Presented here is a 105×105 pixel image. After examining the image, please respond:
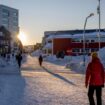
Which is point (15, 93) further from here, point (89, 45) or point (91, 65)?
point (89, 45)

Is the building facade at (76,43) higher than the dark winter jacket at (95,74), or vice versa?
the building facade at (76,43)

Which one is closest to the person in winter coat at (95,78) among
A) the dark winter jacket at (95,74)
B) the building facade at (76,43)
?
the dark winter jacket at (95,74)

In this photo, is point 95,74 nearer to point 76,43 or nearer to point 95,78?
point 95,78

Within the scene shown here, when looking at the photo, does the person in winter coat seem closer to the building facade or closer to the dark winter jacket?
the dark winter jacket

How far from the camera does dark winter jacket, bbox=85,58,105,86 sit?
473 inches

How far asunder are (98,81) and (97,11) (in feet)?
122

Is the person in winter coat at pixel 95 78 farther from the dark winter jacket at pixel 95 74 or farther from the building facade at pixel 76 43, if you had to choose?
the building facade at pixel 76 43

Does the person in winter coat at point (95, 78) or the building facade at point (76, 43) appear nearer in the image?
the person in winter coat at point (95, 78)

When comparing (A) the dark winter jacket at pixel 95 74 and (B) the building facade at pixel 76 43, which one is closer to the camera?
(A) the dark winter jacket at pixel 95 74

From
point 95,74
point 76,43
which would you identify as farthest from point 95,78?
point 76,43

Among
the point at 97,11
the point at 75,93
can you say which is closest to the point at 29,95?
the point at 75,93

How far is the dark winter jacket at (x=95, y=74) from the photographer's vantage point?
39.4ft

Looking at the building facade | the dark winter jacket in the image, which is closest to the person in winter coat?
the dark winter jacket

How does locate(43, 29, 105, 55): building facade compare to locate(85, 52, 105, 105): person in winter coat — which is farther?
locate(43, 29, 105, 55): building facade
